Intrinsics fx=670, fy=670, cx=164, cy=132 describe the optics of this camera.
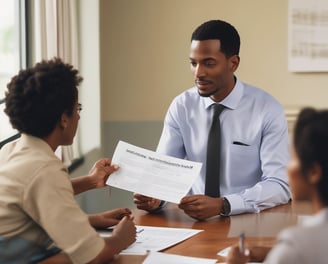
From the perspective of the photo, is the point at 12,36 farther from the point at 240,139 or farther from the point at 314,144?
the point at 314,144

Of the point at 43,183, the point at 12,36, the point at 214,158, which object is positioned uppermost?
the point at 12,36

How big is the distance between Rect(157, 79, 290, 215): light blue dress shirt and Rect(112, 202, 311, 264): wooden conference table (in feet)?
0.44

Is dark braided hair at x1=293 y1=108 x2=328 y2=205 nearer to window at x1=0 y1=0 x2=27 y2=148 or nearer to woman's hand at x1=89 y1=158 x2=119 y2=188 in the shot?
woman's hand at x1=89 y1=158 x2=119 y2=188

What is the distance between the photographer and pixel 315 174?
114 cm

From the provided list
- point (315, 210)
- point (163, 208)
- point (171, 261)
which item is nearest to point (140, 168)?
point (163, 208)

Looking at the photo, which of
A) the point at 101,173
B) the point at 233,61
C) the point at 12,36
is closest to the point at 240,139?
the point at 233,61

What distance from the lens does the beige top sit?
1.74 meters

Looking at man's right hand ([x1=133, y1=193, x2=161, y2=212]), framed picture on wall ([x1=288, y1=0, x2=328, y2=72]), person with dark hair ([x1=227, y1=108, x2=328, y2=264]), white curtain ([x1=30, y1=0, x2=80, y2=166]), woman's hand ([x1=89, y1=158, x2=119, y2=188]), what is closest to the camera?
person with dark hair ([x1=227, y1=108, x2=328, y2=264])

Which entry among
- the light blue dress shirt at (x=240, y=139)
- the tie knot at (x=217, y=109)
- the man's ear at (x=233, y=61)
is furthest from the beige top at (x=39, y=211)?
the man's ear at (x=233, y=61)

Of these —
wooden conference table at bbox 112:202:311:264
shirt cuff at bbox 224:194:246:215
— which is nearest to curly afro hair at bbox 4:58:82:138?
wooden conference table at bbox 112:202:311:264

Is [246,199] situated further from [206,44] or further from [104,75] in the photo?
[104,75]

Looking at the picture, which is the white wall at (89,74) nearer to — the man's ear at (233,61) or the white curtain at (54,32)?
the white curtain at (54,32)

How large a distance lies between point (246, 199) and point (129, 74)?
86.2 inches

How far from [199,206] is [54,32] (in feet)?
5.30
